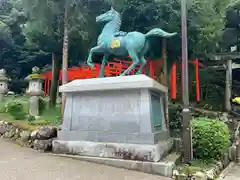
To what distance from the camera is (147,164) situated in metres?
5.77

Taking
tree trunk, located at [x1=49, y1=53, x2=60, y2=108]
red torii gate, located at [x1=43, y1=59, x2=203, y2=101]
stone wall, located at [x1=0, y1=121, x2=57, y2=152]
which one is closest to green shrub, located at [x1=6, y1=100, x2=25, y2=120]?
stone wall, located at [x1=0, y1=121, x2=57, y2=152]

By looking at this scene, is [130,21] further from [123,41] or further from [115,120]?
[115,120]

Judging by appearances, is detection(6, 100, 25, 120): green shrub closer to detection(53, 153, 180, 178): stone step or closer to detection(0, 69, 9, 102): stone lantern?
detection(0, 69, 9, 102): stone lantern

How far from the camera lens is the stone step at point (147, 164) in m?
5.58

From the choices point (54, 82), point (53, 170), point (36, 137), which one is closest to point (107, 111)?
point (53, 170)

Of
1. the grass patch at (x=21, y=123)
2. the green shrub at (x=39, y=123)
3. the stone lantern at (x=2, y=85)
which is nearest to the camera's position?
the grass patch at (x=21, y=123)

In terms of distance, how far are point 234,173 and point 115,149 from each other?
3.12 metres

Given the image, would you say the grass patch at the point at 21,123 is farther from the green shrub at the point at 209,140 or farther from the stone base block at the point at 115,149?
the green shrub at the point at 209,140

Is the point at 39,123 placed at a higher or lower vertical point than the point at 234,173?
higher

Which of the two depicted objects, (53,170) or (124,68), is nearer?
(53,170)

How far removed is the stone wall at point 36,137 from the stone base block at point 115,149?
17.2 inches

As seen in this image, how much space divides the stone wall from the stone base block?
44 centimetres

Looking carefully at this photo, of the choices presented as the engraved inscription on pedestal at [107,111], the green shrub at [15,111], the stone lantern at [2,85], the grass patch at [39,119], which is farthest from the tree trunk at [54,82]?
the engraved inscription on pedestal at [107,111]

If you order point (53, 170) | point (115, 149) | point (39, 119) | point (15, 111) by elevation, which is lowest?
point (53, 170)
